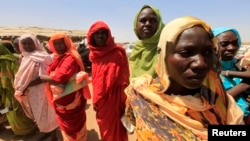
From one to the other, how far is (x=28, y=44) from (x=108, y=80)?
5.91 feet

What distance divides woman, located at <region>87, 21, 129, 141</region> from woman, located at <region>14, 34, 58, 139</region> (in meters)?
1.26

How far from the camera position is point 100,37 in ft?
10.8

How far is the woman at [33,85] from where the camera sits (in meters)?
4.11

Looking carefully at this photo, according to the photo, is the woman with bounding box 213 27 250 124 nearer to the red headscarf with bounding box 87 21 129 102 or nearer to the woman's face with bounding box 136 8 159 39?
the woman's face with bounding box 136 8 159 39

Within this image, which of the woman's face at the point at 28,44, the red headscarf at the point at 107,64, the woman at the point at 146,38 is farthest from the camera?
the woman's face at the point at 28,44

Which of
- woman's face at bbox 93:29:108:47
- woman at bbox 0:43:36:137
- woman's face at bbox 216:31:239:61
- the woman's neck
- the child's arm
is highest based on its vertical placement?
woman's face at bbox 93:29:108:47

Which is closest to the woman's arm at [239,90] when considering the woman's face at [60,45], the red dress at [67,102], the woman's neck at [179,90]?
the woman's neck at [179,90]

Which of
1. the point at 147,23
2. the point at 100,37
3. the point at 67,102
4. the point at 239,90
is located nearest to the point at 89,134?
the point at 67,102

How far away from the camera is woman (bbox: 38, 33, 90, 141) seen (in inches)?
138

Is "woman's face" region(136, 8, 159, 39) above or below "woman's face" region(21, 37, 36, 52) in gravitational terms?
above

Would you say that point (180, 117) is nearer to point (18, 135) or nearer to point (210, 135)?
point (210, 135)

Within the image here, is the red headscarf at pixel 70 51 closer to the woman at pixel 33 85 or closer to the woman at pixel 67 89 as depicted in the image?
the woman at pixel 67 89

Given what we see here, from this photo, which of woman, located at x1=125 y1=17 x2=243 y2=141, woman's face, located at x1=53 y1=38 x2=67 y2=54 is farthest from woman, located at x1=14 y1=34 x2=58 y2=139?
woman, located at x1=125 y1=17 x2=243 y2=141

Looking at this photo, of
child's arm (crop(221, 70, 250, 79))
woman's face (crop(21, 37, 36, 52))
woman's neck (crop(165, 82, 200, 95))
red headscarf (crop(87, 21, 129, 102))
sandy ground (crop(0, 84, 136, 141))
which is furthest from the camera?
sandy ground (crop(0, 84, 136, 141))
